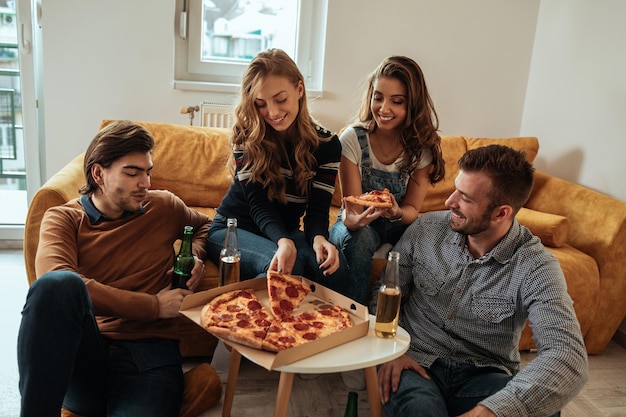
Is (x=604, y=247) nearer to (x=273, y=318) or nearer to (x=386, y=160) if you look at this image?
(x=386, y=160)

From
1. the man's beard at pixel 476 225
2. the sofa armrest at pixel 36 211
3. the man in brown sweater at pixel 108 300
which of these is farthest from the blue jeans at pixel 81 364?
the man's beard at pixel 476 225

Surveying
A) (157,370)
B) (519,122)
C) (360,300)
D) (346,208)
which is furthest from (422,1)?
(157,370)

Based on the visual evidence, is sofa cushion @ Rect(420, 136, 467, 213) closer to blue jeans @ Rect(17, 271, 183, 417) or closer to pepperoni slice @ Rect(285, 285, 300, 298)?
pepperoni slice @ Rect(285, 285, 300, 298)

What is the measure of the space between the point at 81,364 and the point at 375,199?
3.79 feet

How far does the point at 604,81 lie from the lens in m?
3.22

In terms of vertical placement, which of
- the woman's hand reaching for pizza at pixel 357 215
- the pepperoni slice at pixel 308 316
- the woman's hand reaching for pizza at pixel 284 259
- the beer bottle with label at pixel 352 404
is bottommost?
the beer bottle with label at pixel 352 404

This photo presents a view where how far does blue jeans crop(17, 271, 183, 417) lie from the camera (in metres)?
1.53

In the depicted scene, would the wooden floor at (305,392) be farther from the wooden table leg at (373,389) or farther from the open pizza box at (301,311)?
the open pizza box at (301,311)

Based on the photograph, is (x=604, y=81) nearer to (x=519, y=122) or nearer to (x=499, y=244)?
(x=519, y=122)

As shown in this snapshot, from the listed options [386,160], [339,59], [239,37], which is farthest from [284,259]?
[239,37]

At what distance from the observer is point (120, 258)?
1.89 meters

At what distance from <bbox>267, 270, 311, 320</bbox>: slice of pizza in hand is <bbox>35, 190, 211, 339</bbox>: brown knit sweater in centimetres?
39

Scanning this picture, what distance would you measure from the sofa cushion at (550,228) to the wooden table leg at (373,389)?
57.0 inches

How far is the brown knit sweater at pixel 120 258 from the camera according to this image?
174cm
